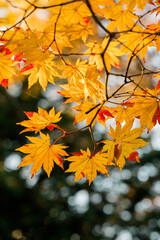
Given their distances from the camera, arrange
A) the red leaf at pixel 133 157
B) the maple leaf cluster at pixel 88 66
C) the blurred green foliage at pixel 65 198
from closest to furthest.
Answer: the maple leaf cluster at pixel 88 66 < the red leaf at pixel 133 157 < the blurred green foliage at pixel 65 198

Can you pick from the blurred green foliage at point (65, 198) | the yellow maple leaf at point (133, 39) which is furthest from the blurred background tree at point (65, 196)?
the yellow maple leaf at point (133, 39)

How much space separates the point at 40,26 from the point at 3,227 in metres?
5.26

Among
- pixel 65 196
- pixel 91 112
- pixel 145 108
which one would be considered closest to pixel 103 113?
pixel 91 112

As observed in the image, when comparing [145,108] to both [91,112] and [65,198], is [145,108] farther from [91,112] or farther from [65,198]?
[65,198]

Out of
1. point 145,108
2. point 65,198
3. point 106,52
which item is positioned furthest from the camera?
point 65,198

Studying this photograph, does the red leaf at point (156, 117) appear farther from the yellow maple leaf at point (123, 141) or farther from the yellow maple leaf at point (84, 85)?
the yellow maple leaf at point (84, 85)

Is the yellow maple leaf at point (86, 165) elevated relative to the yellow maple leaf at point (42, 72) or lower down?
lower down

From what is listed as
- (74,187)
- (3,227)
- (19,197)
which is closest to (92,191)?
(74,187)

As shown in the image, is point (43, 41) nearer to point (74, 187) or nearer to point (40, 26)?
point (40, 26)

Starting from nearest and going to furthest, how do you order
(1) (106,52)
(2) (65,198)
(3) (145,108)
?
(3) (145,108) → (1) (106,52) → (2) (65,198)

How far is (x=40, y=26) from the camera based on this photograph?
771 millimetres

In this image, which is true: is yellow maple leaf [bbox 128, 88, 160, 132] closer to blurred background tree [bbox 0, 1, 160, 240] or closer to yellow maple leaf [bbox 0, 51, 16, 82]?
yellow maple leaf [bbox 0, 51, 16, 82]

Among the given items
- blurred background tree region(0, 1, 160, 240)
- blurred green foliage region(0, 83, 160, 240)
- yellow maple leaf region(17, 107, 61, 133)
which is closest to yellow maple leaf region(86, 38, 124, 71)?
yellow maple leaf region(17, 107, 61, 133)

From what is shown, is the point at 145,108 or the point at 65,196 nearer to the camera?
the point at 145,108
